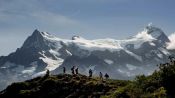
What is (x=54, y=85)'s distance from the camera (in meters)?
152

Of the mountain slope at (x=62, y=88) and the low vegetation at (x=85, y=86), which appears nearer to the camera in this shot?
the low vegetation at (x=85, y=86)

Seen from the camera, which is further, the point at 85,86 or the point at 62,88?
the point at 62,88

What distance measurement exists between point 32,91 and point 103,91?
25.1 metres

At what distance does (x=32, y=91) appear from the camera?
490 ft

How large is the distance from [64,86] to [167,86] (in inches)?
1514

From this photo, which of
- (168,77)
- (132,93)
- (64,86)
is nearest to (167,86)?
(168,77)

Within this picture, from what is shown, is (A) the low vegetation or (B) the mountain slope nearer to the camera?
(A) the low vegetation

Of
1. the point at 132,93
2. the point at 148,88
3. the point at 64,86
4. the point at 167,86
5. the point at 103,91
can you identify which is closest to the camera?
the point at 132,93

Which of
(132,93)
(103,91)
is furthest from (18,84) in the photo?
(132,93)

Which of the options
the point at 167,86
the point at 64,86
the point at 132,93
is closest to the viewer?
the point at 132,93

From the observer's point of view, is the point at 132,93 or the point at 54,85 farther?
the point at 54,85

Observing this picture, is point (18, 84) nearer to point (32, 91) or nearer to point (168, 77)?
point (32, 91)

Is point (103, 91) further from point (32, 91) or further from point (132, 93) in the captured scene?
point (132, 93)

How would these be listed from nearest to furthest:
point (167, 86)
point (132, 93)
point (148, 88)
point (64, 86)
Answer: point (132, 93) → point (148, 88) → point (167, 86) → point (64, 86)
